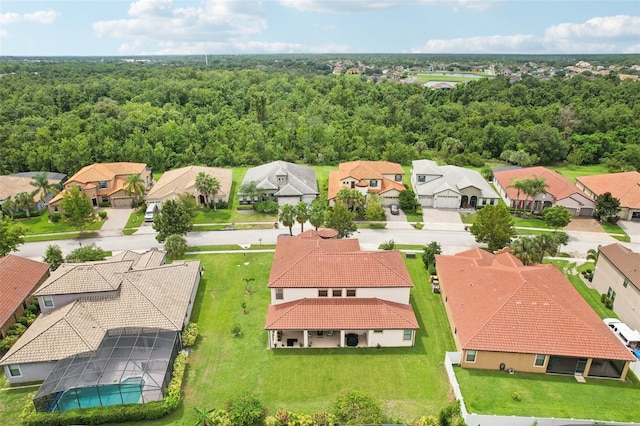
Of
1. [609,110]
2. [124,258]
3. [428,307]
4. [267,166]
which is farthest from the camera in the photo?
[609,110]

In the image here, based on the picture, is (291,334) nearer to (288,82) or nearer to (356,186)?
(356,186)

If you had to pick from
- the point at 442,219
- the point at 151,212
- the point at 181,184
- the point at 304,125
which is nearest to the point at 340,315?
the point at 442,219

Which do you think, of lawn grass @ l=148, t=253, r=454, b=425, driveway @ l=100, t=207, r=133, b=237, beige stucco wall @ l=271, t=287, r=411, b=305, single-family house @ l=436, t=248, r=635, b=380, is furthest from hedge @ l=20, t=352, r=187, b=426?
driveway @ l=100, t=207, r=133, b=237

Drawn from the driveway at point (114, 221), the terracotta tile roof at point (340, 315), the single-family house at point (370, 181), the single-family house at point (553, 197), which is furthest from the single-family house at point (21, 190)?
the single-family house at point (553, 197)

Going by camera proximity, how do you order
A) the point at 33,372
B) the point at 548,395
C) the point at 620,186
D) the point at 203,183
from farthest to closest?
the point at 620,186 → the point at 203,183 → the point at 33,372 → the point at 548,395

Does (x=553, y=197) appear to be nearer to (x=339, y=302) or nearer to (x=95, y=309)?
(x=339, y=302)

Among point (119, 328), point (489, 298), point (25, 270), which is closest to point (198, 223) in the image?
point (25, 270)
